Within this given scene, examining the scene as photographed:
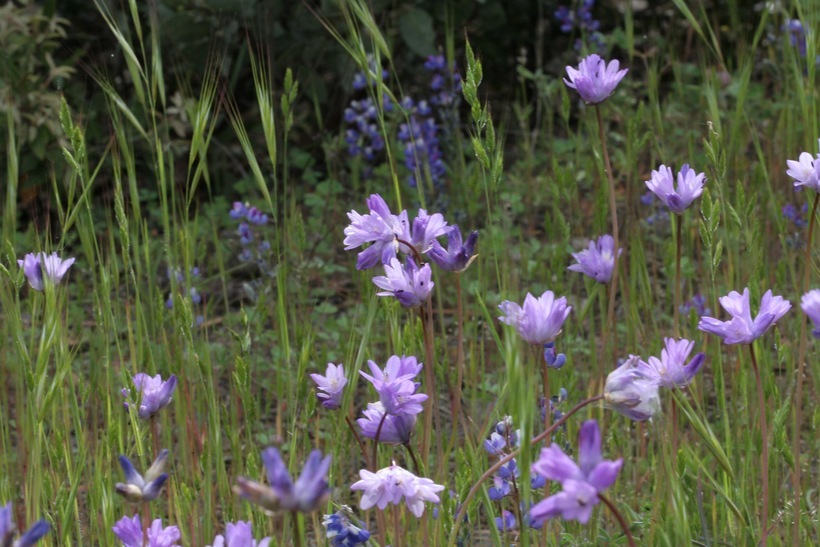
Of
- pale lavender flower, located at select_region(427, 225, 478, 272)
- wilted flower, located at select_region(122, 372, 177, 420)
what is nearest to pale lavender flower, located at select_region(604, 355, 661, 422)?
pale lavender flower, located at select_region(427, 225, 478, 272)

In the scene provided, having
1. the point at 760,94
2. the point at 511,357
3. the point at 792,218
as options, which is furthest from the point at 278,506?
the point at 760,94

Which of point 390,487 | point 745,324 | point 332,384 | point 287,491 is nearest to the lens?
point 287,491

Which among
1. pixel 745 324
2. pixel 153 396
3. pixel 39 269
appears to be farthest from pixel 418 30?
pixel 745 324

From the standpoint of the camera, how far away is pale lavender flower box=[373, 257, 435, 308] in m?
1.31

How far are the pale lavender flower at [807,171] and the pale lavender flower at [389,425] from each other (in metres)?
0.64

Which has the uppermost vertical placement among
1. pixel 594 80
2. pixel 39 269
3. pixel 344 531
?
pixel 594 80

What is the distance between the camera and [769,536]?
149 cm

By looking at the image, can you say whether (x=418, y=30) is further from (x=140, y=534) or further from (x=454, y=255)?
(x=140, y=534)

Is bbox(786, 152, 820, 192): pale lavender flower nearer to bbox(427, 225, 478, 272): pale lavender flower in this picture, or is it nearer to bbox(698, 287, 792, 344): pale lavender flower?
bbox(698, 287, 792, 344): pale lavender flower

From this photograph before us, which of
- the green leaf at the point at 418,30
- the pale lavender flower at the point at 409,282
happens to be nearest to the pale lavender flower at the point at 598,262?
the pale lavender flower at the point at 409,282

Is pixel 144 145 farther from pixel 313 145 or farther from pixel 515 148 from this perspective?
pixel 515 148

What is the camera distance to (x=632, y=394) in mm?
1139

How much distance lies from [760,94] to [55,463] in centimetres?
364

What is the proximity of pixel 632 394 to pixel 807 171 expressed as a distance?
542 mm
